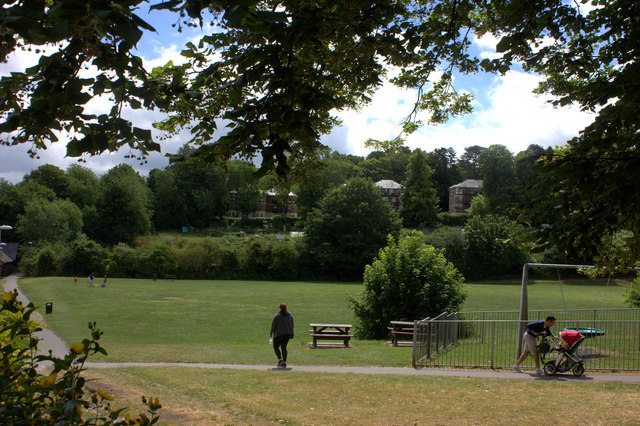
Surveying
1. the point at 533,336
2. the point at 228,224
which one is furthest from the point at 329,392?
the point at 228,224

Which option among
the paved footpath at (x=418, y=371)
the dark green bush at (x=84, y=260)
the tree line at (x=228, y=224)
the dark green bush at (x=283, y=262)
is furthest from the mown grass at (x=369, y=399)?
the dark green bush at (x=84, y=260)

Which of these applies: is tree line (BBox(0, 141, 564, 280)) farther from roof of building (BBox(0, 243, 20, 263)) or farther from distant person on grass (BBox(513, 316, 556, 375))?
distant person on grass (BBox(513, 316, 556, 375))

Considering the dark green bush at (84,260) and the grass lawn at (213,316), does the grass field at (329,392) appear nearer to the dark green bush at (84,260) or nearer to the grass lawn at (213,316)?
the grass lawn at (213,316)

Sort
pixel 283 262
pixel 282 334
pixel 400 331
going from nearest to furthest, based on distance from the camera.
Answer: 1. pixel 282 334
2. pixel 400 331
3. pixel 283 262

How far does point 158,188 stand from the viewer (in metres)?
106

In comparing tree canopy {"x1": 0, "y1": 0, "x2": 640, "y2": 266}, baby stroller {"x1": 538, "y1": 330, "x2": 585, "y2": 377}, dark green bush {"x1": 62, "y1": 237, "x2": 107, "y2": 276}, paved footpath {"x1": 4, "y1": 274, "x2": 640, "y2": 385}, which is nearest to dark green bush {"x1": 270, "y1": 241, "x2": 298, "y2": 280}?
dark green bush {"x1": 62, "y1": 237, "x2": 107, "y2": 276}

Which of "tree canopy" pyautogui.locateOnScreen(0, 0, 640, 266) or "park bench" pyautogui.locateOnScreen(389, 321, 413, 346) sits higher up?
"tree canopy" pyautogui.locateOnScreen(0, 0, 640, 266)

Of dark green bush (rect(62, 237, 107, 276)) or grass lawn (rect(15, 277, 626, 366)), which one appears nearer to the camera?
grass lawn (rect(15, 277, 626, 366))

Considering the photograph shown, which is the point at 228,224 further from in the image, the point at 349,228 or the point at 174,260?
the point at 349,228

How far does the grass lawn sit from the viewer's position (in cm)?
1492

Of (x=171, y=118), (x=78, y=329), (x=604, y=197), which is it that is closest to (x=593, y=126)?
(x=604, y=197)

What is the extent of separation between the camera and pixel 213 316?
28.3 meters

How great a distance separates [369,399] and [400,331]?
9702 mm

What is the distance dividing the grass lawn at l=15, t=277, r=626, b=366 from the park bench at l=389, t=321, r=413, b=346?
1.72ft
